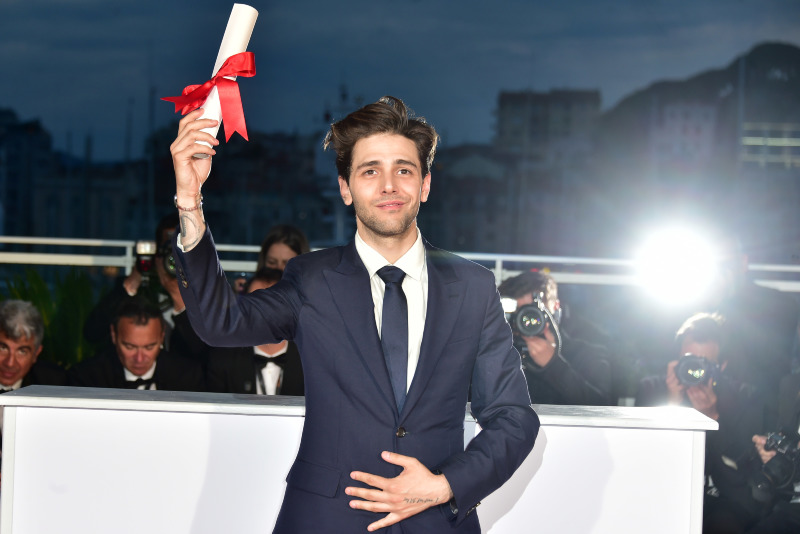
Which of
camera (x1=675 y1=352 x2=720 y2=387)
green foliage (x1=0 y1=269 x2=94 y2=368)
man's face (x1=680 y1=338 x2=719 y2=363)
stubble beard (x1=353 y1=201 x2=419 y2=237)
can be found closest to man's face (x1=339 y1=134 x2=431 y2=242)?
stubble beard (x1=353 y1=201 x2=419 y2=237)

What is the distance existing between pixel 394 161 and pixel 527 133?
67367 mm

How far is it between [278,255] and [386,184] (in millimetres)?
2811

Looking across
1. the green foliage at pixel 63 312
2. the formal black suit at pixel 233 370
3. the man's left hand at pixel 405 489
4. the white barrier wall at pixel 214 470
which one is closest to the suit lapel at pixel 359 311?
the man's left hand at pixel 405 489

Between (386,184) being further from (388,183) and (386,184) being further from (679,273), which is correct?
(679,273)

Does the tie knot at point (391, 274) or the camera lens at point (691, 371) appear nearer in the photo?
the tie knot at point (391, 274)

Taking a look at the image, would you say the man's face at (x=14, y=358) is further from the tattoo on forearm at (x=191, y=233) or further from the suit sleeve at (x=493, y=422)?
the suit sleeve at (x=493, y=422)

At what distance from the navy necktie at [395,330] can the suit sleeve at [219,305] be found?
177 millimetres

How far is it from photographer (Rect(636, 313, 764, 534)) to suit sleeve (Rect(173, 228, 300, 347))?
231 centimetres

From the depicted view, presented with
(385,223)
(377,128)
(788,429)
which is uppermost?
(377,128)

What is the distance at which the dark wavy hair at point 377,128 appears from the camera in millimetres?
1611

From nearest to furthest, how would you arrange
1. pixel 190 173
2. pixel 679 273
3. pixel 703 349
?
pixel 190 173, pixel 703 349, pixel 679 273

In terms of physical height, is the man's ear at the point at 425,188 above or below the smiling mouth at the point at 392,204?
above

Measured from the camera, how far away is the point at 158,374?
3.57m

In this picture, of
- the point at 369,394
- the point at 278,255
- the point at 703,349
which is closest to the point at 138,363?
the point at 278,255
